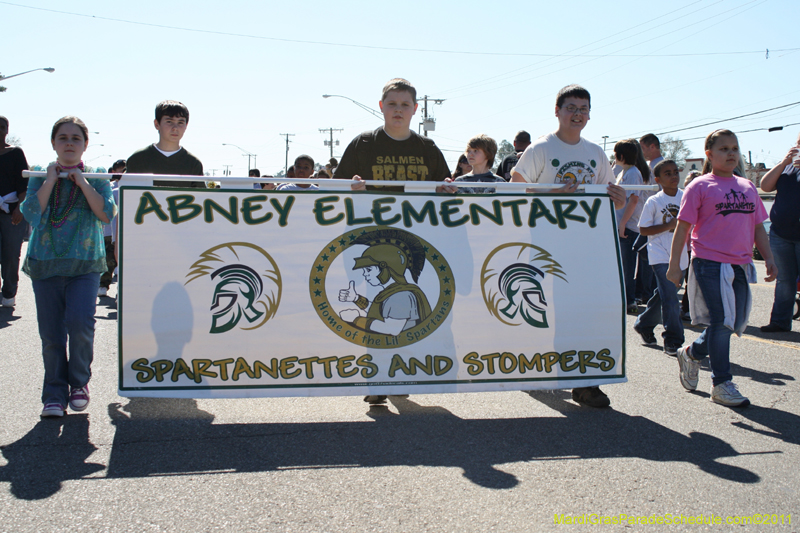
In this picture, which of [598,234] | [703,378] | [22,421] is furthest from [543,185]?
[22,421]

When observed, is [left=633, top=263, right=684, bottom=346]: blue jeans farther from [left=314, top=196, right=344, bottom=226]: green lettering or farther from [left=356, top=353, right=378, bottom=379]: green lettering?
[left=314, top=196, right=344, bottom=226]: green lettering

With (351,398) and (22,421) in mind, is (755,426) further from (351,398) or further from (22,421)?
(22,421)

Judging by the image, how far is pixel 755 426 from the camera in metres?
3.96

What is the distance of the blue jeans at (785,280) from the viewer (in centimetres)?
710

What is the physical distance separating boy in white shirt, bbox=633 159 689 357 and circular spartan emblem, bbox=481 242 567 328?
1.99 meters

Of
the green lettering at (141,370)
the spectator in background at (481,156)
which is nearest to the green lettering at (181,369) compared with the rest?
the green lettering at (141,370)

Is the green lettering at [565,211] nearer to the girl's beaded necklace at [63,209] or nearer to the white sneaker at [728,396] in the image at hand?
the white sneaker at [728,396]

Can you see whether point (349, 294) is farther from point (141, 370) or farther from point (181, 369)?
point (141, 370)

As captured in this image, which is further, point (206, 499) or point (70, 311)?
point (70, 311)

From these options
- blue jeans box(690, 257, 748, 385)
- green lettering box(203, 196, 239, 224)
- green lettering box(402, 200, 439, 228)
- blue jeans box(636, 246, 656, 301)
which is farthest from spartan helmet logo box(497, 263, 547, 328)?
blue jeans box(636, 246, 656, 301)

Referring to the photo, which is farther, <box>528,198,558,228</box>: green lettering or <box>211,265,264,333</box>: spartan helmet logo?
<box>528,198,558,228</box>: green lettering

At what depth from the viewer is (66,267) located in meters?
3.98

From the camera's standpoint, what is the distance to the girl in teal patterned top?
156 inches

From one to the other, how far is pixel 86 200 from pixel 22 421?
4.65ft
